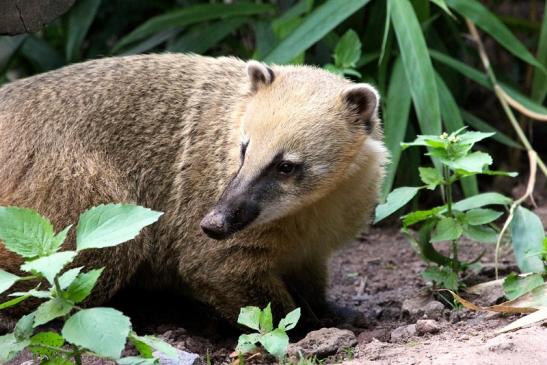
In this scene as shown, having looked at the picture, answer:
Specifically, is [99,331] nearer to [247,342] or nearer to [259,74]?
[247,342]

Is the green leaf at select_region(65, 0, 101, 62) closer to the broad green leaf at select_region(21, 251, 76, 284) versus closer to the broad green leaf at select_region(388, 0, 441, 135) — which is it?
the broad green leaf at select_region(388, 0, 441, 135)

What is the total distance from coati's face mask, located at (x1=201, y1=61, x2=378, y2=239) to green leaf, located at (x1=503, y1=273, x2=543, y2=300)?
3.37 ft

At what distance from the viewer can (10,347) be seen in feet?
11.8

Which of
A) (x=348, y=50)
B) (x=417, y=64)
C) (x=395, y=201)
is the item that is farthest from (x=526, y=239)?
(x=348, y=50)

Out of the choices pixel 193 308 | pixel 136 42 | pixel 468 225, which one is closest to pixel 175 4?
pixel 136 42

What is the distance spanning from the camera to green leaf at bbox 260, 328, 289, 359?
3.89m

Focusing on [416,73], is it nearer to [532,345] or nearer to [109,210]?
[532,345]

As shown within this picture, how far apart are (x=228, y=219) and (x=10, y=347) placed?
1.21m

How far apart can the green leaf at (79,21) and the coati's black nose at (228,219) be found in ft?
10.8

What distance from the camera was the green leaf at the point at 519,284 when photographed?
4555 mm

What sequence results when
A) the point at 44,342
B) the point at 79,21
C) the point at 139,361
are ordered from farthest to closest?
the point at 79,21 < the point at 44,342 < the point at 139,361

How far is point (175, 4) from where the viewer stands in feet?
25.1

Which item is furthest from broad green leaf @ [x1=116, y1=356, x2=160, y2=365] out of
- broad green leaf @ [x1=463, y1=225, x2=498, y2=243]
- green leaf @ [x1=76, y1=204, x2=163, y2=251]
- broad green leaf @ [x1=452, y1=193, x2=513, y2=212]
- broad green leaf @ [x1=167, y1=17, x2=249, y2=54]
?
broad green leaf @ [x1=167, y1=17, x2=249, y2=54]

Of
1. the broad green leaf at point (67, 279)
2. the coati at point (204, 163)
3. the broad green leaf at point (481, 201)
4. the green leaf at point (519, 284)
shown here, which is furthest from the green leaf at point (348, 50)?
the broad green leaf at point (67, 279)
